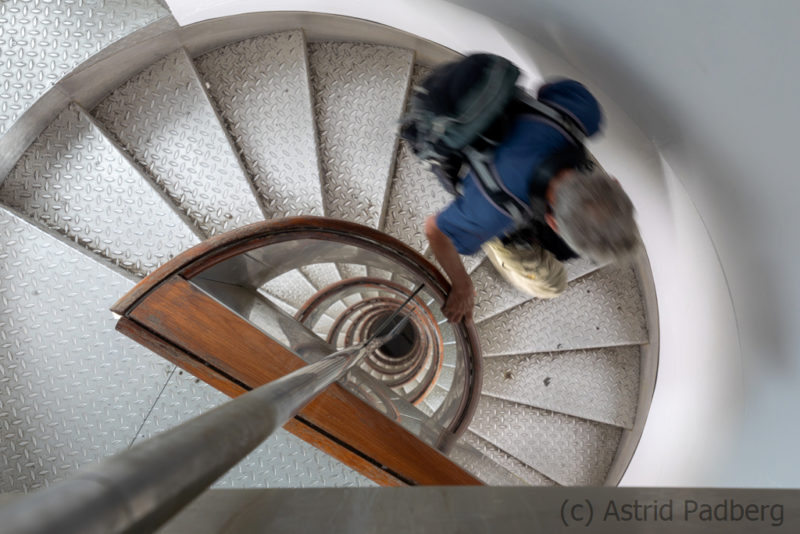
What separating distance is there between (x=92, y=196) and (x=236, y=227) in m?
0.63

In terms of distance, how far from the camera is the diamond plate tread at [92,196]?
2.41m

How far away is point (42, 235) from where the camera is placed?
2.25 m

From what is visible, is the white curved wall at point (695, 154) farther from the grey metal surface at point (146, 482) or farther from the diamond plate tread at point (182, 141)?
the grey metal surface at point (146, 482)

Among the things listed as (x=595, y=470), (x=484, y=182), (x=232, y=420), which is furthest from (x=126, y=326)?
(x=595, y=470)

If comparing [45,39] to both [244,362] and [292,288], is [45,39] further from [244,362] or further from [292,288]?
[292,288]

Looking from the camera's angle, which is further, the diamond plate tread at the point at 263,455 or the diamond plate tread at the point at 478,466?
the diamond plate tread at the point at 478,466

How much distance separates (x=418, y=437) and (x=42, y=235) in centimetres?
175

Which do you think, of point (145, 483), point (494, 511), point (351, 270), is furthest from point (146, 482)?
point (351, 270)

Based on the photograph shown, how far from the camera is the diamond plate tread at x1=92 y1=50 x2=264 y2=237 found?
2582mm

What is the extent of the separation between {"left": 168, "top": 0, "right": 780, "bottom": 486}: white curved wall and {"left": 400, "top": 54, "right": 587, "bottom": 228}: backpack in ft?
1.22

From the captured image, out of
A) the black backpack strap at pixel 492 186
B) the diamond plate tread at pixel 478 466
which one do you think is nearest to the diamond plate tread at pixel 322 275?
the diamond plate tread at pixel 478 466

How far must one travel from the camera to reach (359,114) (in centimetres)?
279

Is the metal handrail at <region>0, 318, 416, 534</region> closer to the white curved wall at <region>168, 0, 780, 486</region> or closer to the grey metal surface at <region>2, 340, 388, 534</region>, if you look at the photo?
the grey metal surface at <region>2, 340, 388, 534</region>

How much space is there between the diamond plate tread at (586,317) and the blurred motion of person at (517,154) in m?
1.57
